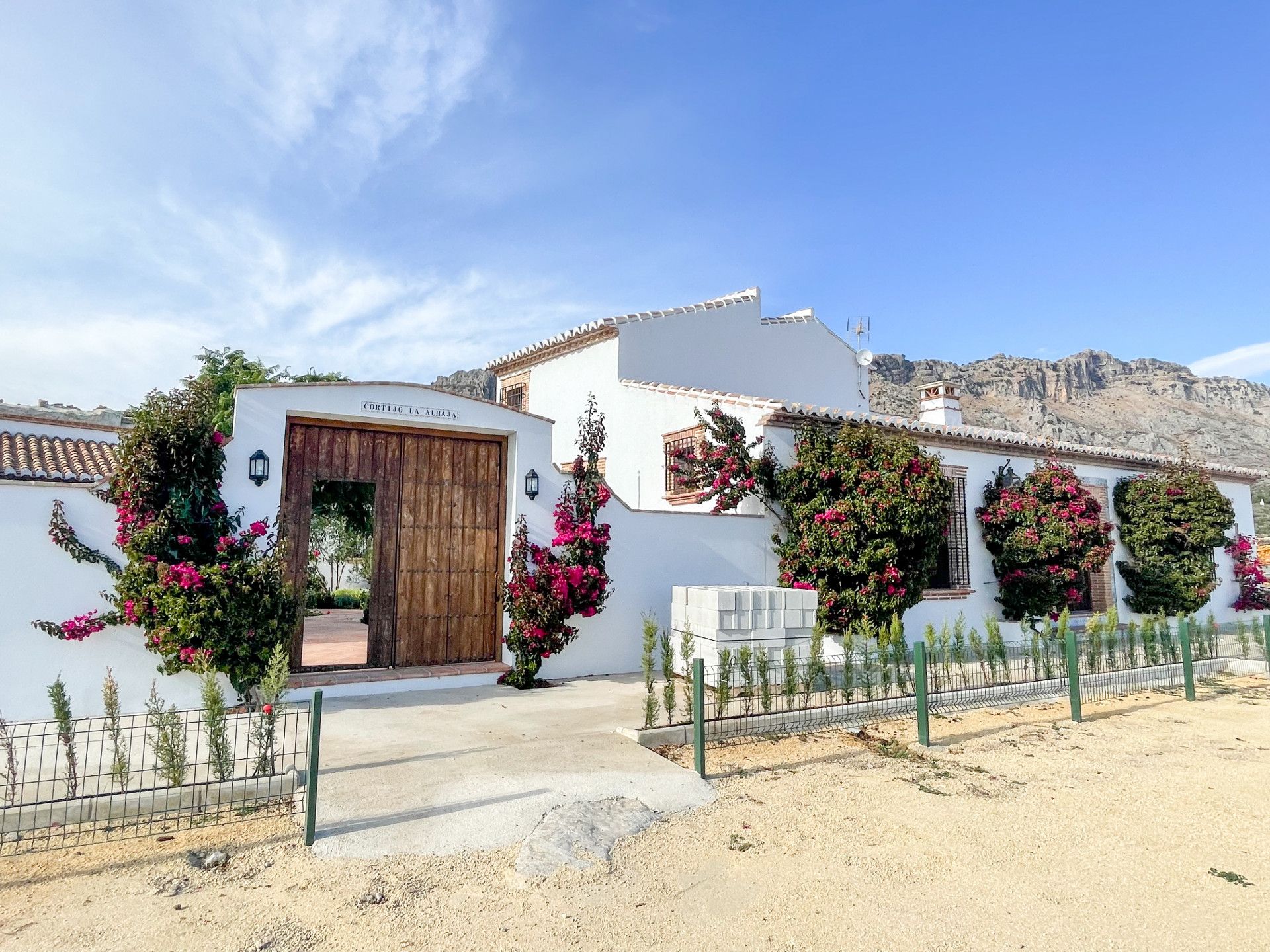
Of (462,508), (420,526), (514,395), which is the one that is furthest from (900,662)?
(514,395)

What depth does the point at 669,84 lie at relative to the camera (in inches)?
389

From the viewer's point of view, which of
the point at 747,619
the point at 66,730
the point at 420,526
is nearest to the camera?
the point at 66,730

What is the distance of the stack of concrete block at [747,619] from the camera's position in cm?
817

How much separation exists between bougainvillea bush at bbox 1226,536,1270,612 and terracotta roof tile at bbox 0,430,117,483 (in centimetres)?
2159

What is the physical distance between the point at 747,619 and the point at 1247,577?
572 inches

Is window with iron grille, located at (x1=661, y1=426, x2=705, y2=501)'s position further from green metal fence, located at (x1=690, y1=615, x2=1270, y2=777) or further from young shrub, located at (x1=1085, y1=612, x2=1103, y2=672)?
young shrub, located at (x1=1085, y1=612, x2=1103, y2=672)

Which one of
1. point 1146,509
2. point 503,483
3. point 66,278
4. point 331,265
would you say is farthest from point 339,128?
point 1146,509

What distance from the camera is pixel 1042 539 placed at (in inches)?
477

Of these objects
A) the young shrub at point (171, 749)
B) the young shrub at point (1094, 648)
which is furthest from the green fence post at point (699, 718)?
the young shrub at point (1094, 648)

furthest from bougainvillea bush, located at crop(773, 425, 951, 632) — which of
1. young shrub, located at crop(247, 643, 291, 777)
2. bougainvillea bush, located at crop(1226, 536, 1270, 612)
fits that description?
bougainvillea bush, located at crop(1226, 536, 1270, 612)

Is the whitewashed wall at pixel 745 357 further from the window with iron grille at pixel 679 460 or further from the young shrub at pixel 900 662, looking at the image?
the young shrub at pixel 900 662

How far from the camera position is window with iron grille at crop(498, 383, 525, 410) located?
16.8 m

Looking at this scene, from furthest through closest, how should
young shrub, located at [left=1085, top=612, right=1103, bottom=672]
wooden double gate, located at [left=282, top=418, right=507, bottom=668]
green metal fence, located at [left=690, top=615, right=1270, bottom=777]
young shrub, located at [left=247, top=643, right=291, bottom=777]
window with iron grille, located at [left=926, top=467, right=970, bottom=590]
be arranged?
1. window with iron grille, located at [left=926, top=467, right=970, bottom=590]
2. young shrub, located at [left=1085, top=612, right=1103, bottom=672]
3. wooden double gate, located at [left=282, top=418, right=507, bottom=668]
4. green metal fence, located at [left=690, top=615, right=1270, bottom=777]
5. young shrub, located at [left=247, top=643, right=291, bottom=777]

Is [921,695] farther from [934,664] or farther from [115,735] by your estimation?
[115,735]
